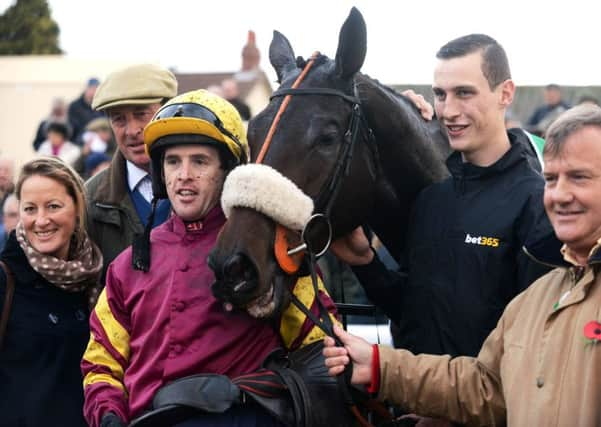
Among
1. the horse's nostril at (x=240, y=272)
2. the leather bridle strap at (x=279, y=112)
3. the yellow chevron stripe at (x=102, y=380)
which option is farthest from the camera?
the leather bridle strap at (x=279, y=112)

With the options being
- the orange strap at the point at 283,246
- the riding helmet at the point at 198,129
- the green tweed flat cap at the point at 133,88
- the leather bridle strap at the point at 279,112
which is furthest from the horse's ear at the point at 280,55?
the green tweed flat cap at the point at 133,88

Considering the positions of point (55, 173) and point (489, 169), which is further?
point (55, 173)

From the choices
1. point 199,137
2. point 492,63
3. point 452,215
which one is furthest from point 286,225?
point 492,63

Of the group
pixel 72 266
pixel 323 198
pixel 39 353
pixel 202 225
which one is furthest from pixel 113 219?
pixel 323 198

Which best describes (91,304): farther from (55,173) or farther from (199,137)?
(199,137)

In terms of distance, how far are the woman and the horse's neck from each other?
4.41ft

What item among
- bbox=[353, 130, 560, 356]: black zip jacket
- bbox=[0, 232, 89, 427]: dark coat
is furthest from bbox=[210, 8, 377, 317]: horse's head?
bbox=[0, 232, 89, 427]: dark coat

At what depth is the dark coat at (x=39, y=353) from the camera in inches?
163

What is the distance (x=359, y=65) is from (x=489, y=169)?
0.69 meters

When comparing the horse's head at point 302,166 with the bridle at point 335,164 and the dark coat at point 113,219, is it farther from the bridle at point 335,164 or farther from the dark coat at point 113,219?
the dark coat at point 113,219

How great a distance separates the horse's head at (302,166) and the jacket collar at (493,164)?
353mm

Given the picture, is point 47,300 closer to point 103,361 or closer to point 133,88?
point 103,361

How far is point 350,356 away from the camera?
10.9ft

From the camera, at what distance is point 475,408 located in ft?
10.6
